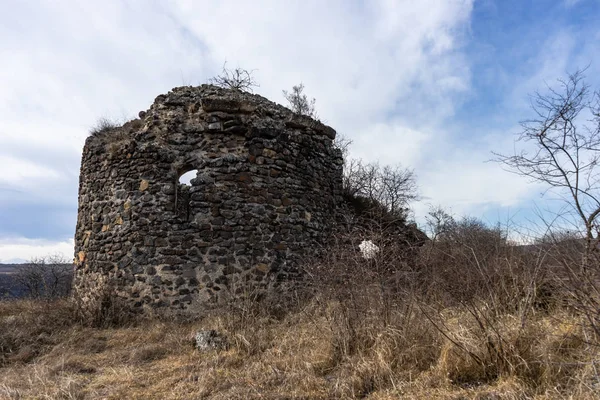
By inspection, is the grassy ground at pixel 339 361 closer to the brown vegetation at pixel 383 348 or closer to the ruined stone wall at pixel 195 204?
the brown vegetation at pixel 383 348

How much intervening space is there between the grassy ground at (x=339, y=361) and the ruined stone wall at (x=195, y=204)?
1.56 metres

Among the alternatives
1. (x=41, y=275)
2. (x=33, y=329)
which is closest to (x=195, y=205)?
(x=33, y=329)

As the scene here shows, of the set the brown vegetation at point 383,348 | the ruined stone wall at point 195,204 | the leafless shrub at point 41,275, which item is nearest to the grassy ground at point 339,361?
the brown vegetation at point 383,348

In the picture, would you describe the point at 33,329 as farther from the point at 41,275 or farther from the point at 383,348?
the point at 41,275

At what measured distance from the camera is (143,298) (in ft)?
23.2

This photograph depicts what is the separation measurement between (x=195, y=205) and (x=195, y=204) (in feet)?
0.06

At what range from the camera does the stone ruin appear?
23.4ft

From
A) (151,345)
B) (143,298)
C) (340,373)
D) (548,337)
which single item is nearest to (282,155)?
(143,298)

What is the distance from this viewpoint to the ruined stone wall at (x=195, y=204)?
7.13 metres

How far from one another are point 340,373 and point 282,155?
5.05 meters

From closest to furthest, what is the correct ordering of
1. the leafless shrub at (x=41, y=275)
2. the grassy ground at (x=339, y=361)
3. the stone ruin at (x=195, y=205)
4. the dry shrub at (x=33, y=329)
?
the grassy ground at (x=339, y=361) → the dry shrub at (x=33, y=329) → the stone ruin at (x=195, y=205) → the leafless shrub at (x=41, y=275)

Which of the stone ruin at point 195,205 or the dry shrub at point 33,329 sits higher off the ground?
the stone ruin at point 195,205

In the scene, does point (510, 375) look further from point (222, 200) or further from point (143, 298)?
point (143, 298)

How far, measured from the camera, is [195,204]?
23.9 feet
